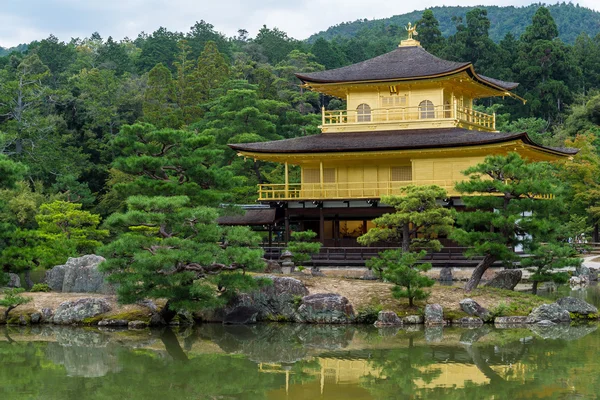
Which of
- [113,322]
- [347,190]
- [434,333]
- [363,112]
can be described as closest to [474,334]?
[434,333]

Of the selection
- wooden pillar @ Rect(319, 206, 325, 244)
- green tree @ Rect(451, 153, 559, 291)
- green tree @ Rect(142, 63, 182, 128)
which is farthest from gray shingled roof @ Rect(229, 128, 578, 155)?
green tree @ Rect(142, 63, 182, 128)

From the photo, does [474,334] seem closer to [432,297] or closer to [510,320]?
[510,320]

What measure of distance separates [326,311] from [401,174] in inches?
502

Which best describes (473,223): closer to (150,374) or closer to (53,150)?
(150,374)

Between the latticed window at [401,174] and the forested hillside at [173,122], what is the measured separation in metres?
5.75

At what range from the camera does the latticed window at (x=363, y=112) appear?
114 feet

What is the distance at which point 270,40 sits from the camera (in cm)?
7906

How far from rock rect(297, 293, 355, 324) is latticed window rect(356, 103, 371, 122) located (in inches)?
574

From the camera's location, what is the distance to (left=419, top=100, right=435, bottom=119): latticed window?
33.7 metres

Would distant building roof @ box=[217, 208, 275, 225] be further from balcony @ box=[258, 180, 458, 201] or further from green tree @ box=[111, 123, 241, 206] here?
Result: green tree @ box=[111, 123, 241, 206]

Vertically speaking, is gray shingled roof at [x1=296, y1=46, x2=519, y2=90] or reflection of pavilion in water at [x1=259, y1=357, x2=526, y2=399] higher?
gray shingled roof at [x1=296, y1=46, x2=519, y2=90]

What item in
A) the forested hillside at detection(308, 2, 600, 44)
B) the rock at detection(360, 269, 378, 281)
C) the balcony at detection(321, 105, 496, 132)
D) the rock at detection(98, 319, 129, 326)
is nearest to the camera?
the rock at detection(98, 319, 129, 326)

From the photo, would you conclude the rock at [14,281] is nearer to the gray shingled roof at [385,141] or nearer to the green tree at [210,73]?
the gray shingled roof at [385,141]

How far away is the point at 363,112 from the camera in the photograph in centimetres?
3475
